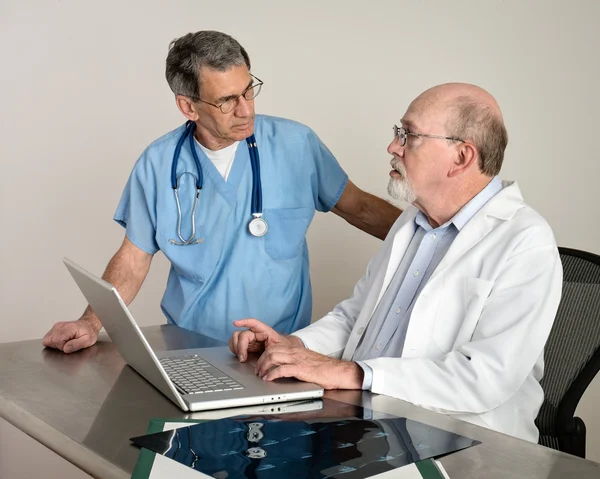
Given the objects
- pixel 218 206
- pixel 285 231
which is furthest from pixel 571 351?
pixel 218 206

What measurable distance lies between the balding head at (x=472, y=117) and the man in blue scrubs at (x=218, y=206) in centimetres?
69

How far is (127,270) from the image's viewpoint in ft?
8.23

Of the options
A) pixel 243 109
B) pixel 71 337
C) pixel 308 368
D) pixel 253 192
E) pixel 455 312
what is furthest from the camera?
pixel 253 192

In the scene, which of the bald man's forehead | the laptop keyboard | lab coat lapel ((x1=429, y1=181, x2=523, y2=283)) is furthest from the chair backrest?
the laptop keyboard

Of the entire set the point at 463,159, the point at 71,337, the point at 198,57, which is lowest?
the point at 71,337

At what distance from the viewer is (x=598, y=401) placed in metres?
3.02

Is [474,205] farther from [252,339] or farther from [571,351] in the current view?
[252,339]

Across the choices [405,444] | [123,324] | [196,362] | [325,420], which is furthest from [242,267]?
[405,444]

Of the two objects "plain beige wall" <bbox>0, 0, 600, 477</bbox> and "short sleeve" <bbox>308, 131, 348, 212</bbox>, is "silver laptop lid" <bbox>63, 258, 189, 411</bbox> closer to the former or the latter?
"short sleeve" <bbox>308, 131, 348, 212</bbox>

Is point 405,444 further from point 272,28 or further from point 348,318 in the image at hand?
point 272,28

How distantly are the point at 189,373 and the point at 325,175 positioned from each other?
111cm

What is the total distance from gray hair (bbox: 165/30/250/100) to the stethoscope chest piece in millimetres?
407

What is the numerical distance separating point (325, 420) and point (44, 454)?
2.49 m

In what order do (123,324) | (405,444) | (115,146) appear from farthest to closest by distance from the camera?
(115,146)
(123,324)
(405,444)
